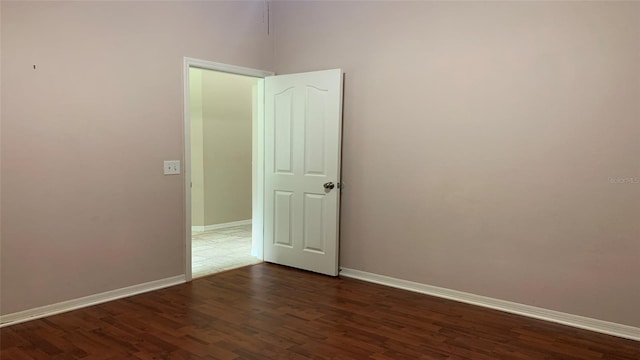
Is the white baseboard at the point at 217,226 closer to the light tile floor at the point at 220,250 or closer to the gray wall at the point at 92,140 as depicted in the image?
the light tile floor at the point at 220,250

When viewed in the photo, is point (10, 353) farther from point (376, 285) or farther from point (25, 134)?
point (376, 285)

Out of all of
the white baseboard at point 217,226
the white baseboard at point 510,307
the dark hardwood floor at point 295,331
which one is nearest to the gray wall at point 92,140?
the dark hardwood floor at point 295,331

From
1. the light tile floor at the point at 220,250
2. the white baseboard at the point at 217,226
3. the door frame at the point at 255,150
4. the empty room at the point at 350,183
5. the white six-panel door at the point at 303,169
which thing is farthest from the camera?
the white baseboard at the point at 217,226

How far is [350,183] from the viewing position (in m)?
4.18

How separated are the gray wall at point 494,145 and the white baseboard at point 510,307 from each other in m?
0.05

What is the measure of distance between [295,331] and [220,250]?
8.19 ft

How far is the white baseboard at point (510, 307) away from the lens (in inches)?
116

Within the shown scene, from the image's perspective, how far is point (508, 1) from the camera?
323 cm

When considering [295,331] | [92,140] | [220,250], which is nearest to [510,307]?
[295,331]

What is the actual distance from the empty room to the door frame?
4 cm

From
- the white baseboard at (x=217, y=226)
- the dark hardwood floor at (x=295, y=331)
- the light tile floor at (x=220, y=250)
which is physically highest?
the white baseboard at (x=217, y=226)

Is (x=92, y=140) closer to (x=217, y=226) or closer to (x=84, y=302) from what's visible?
(x=84, y=302)

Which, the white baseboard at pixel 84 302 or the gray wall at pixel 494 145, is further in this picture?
the white baseboard at pixel 84 302

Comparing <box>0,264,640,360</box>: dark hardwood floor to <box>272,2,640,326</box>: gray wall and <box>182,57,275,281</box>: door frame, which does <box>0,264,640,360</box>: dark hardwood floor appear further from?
<box>182,57,275,281</box>: door frame
